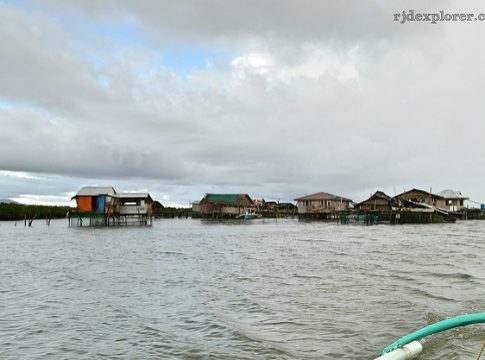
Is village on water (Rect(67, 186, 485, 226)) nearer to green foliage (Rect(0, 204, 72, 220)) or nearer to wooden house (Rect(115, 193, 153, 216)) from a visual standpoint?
wooden house (Rect(115, 193, 153, 216))

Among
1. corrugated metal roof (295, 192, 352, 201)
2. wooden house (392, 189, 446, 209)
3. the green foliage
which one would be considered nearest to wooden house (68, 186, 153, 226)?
the green foliage

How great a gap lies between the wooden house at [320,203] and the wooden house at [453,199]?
19.1 m

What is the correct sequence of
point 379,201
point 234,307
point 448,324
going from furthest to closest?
point 379,201, point 234,307, point 448,324

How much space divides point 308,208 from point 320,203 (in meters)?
2.59

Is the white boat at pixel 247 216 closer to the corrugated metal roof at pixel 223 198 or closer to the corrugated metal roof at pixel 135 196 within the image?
the corrugated metal roof at pixel 223 198

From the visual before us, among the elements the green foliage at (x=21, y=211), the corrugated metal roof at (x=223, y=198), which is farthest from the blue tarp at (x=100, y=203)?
the corrugated metal roof at (x=223, y=198)

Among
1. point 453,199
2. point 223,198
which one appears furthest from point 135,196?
point 453,199

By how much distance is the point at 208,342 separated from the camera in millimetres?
7832

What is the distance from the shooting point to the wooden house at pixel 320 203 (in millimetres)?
80438

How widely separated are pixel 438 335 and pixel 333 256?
14.2 m

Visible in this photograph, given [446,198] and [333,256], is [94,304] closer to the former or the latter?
[333,256]

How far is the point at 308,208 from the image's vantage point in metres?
82.1

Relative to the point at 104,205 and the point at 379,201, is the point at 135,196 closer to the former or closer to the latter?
the point at 104,205

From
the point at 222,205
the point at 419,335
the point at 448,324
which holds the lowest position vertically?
the point at 419,335
